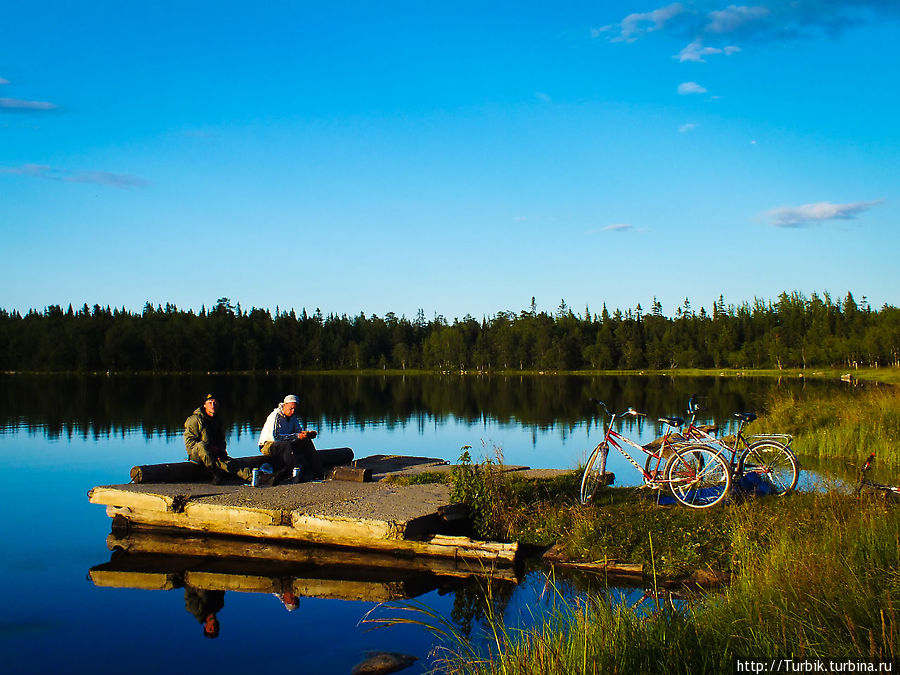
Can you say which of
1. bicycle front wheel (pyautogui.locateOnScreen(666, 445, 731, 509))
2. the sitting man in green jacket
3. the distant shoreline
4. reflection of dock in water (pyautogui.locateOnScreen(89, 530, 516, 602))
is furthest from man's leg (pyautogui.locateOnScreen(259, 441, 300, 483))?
the distant shoreline

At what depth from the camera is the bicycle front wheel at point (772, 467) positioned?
1191cm

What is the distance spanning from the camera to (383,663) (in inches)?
303

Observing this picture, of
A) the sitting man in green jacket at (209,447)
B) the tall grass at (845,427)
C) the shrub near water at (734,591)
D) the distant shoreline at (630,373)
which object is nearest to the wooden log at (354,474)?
the sitting man in green jacket at (209,447)

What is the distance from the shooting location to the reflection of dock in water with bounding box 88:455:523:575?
10672 mm

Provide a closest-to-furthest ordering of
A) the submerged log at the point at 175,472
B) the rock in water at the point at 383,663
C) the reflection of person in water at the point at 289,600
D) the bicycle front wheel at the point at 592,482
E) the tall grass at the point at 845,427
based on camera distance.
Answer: the rock in water at the point at 383,663 < the reflection of person in water at the point at 289,600 < the bicycle front wheel at the point at 592,482 < the submerged log at the point at 175,472 < the tall grass at the point at 845,427

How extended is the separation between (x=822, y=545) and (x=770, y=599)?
2081mm

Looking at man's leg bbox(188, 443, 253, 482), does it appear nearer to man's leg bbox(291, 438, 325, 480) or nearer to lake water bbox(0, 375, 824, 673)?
man's leg bbox(291, 438, 325, 480)

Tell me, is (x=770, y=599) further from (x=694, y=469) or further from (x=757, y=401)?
(x=757, y=401)

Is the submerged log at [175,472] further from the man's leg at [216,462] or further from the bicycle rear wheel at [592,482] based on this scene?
the bicycle rear wheel at [592,482]

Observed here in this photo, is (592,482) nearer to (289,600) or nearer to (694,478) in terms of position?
(694,478)

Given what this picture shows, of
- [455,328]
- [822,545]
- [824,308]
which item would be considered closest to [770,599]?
[822,545]

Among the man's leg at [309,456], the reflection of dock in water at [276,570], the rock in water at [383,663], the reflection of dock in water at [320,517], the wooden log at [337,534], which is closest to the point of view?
the rock in water at [383,663]

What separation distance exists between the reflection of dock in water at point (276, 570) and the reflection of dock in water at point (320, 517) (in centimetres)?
6

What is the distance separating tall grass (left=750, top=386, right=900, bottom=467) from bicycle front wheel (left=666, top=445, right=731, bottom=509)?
313 inches
